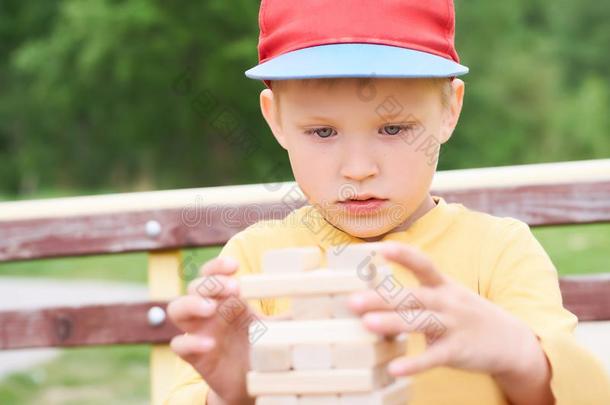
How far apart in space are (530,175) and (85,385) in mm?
4516

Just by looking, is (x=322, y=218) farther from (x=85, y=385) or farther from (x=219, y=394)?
(x=85, y=385)

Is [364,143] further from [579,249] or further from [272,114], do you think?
[579,249]

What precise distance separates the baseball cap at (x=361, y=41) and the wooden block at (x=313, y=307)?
518mm

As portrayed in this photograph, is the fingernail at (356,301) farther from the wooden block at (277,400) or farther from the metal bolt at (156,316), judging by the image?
the metal bolt at (156,316)

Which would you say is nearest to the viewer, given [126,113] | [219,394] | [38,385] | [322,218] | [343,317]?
[343,317]

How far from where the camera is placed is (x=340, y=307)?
4.90ft

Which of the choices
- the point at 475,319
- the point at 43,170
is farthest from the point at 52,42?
the point at 475,319

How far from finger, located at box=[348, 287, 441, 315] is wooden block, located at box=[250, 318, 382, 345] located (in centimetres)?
3

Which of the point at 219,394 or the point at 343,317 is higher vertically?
the point at 343,317

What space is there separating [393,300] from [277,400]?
21 cm

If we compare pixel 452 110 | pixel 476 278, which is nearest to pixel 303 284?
pixel 476 278

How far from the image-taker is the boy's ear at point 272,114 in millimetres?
2261

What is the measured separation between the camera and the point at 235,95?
24562mm

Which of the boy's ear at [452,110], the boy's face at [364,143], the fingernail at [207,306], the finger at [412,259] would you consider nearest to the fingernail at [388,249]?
the finger at [412,259]
